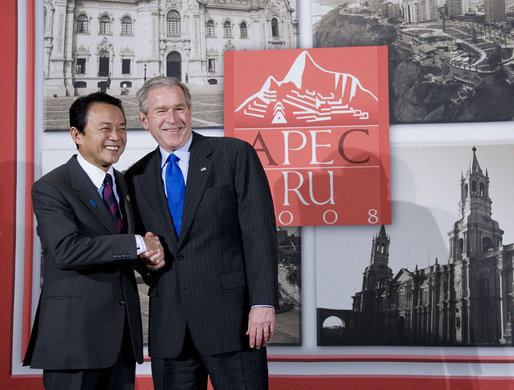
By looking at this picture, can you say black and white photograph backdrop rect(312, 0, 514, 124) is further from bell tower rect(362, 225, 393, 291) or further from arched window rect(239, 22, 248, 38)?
Result: bell tower rect(362, 225, 393, 291)

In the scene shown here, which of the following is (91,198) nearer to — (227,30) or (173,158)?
(173,158)

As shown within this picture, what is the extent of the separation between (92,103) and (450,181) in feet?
6.73

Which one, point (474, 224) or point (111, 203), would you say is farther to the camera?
point (474, 224)

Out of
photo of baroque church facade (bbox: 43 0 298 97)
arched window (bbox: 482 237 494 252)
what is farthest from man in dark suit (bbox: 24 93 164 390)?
arched window (bbox: 482 237 494 252)

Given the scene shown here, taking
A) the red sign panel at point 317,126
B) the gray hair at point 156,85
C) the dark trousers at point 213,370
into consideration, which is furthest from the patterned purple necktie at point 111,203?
the red sign panel at point 317,126

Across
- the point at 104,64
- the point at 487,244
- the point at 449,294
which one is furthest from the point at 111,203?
the point at 487,244

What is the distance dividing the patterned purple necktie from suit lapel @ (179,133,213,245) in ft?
0.68

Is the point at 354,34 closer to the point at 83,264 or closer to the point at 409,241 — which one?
the point at 409,241

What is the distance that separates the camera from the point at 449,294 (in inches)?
118

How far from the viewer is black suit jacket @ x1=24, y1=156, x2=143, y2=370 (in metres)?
1.61

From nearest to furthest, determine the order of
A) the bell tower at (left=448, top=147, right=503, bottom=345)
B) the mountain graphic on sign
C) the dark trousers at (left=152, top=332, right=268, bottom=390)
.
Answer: the dark trousers at (left=152, top=332, right=268, bottom=390) → the bell tower at (left=448, top=147, right=503, bottom=345) → the mountain graphic on sign

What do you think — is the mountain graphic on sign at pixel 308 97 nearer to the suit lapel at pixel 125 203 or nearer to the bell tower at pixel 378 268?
the bell tower at pixel 378 268

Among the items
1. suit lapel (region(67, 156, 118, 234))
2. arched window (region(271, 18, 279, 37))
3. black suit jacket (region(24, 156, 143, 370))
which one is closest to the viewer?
black suit jacket (region(24, 156, 143, 370))

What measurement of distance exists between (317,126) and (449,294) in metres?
1.19
